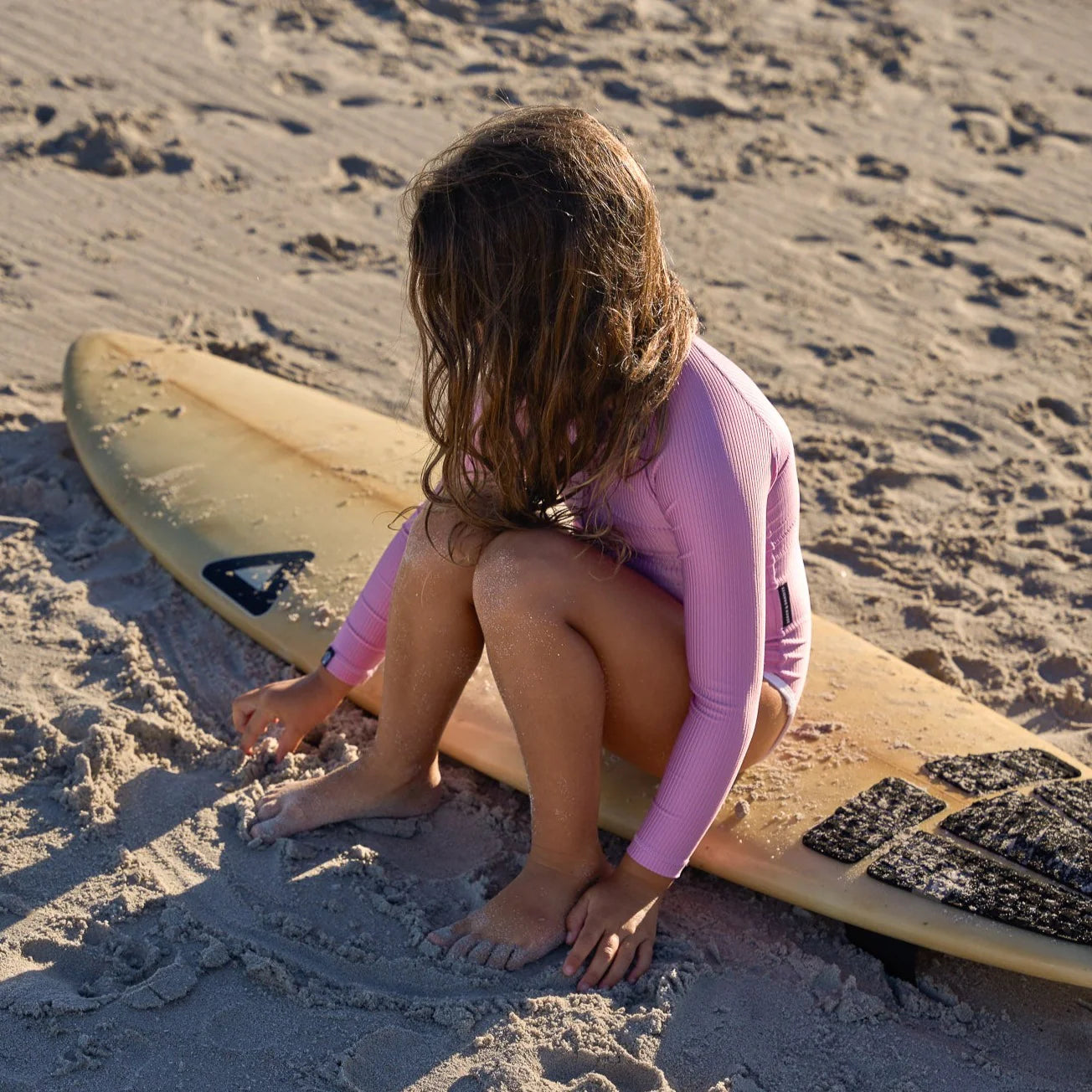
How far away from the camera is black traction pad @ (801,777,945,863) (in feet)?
7.00

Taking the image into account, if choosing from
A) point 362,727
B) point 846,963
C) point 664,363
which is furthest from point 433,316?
point 846,963


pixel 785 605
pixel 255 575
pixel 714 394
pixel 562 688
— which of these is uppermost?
pixel 714 394

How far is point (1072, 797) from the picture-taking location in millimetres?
2197

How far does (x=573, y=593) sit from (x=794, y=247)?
302 cm

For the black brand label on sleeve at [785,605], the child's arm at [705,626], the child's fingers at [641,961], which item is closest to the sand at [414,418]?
the child's fingers at [641,961]

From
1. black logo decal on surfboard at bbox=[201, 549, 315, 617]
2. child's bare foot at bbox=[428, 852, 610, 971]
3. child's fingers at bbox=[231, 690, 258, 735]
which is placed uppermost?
child's bare foot at bbox=[428, 852, 610, 971]

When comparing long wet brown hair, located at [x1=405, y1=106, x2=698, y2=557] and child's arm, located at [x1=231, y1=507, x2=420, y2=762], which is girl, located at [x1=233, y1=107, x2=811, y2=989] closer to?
long wet brown hair, located at [x1=405, y1=106, x2=698, y2=557]

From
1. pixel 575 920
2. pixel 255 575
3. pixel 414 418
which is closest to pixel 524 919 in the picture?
pixel 575 920

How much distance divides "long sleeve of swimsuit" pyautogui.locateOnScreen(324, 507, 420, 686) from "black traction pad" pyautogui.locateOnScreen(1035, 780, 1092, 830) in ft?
3.65

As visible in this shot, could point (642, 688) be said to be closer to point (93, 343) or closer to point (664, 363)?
point (664, 363)

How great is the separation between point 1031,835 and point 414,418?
2.08 meters

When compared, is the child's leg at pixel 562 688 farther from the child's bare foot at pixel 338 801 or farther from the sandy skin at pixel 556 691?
the child's bare foot at pixel 338 801

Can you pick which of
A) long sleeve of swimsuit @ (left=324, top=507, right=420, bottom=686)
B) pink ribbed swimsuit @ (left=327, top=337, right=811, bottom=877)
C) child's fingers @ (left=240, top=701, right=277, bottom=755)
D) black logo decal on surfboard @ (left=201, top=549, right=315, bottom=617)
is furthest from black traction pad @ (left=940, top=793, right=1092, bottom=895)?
black logo decal on surfboard @ (left=201, top=549, right=315, bottom=617)

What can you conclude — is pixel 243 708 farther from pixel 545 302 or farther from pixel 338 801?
pixel 545 302
